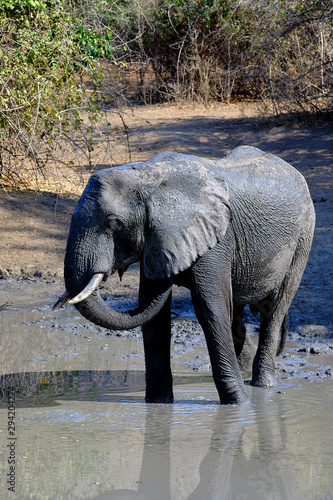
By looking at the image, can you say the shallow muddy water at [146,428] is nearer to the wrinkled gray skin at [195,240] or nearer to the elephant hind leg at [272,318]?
the elephant hind leg at [272,318]

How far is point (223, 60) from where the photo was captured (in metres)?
20.1

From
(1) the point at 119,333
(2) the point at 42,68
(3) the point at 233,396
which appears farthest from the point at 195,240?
(2) the point at 42,68

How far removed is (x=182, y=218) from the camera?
477 cm

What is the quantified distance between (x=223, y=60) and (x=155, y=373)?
1607cm

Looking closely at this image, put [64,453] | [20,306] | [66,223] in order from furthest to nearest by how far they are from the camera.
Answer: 1. [66,223]
2. [20,306]
3. [64,453]

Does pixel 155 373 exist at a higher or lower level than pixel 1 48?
lower

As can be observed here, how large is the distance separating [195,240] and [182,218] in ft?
0.55

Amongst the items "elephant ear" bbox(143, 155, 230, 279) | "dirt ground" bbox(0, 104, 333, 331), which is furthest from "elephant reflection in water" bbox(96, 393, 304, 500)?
"dirt ground" bbox(0, 104, 333, 331)

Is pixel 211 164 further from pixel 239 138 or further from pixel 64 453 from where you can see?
pixel 239 138

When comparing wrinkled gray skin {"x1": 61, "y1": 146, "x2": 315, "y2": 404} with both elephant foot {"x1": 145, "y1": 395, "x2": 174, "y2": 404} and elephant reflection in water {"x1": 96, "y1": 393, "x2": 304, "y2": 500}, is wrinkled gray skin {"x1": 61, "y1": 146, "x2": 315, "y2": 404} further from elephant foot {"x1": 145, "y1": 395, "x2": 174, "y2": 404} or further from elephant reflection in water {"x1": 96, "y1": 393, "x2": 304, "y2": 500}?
elephant reflection in water {"x1": 96, "y1": 393, "x2": 304, "y2": 500}

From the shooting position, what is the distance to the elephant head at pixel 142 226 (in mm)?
4590

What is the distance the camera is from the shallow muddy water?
13.0 feet

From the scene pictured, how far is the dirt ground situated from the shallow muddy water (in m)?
2.16

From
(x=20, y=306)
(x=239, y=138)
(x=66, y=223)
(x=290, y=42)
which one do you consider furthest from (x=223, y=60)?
(x=20, y=306)
